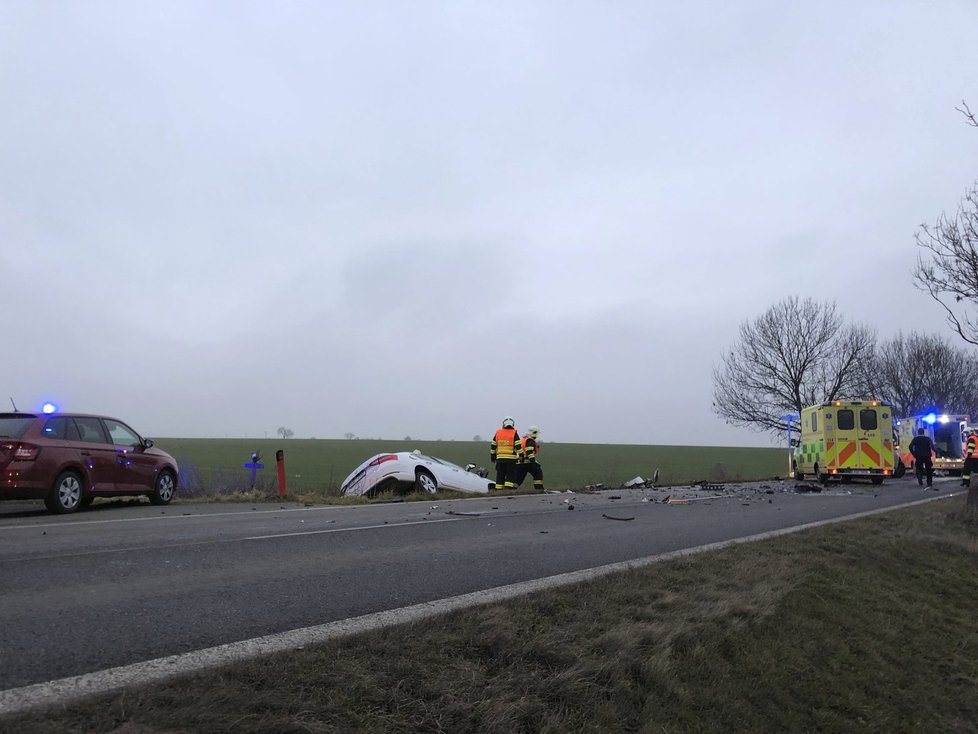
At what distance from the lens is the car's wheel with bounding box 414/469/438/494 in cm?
1659

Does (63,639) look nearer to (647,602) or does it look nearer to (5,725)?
(5,725)

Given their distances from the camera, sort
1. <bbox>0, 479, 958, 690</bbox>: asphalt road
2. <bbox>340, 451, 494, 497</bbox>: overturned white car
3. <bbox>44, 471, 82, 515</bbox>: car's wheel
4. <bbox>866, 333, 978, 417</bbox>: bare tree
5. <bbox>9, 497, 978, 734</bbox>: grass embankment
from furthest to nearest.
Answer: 1. <bbox>866, 333, 978, 417</bbox>: bare tree
2. <bbox>340, 451, 494, 497</bbox>: overturned white car
3. <bbox>44, 471, 82, 515</bbox>: car's wheel
4. <bbox>0, 479, 958, 690</bbox>: asphalt road
5. <bbox>9, 497, 978, 734</bbox>: grass embankment

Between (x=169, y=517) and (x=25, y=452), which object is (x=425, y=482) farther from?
(x=25, y=452)

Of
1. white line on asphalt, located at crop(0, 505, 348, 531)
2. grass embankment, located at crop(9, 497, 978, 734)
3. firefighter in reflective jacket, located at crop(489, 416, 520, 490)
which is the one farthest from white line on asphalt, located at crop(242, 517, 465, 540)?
firefighter in reflective jacket, located at crop(489, 416, 520, 490)

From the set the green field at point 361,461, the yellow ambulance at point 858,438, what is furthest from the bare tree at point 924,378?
the yellow ambulance at point 858,438

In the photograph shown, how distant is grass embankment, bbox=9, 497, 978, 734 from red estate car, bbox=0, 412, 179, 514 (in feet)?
29.9

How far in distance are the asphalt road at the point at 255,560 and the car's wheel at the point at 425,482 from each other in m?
2.23

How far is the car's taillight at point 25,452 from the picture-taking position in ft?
36.5

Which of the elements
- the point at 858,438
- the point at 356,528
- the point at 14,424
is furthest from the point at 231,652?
the point at 858,438

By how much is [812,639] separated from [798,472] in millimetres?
26181

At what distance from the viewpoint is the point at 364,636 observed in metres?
4.27

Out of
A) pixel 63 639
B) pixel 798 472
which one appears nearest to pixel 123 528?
pixel 63 639

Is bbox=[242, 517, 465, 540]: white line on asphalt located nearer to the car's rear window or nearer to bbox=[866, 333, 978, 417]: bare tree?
the car's rear window

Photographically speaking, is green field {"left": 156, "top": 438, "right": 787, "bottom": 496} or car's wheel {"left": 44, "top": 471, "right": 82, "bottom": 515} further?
green field {"left": 156, "top": 438, "right": 787, "bottom": 496}
